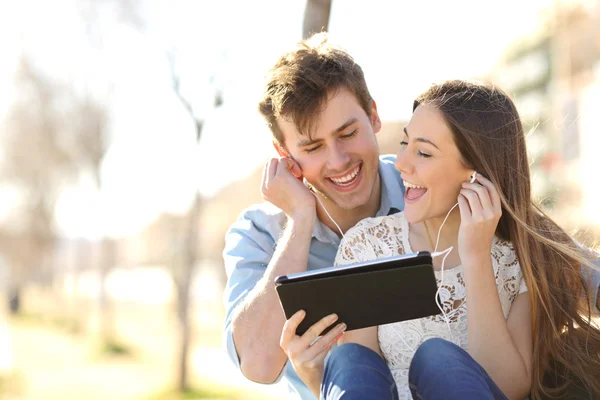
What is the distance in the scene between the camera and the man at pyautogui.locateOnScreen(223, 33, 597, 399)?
11.3 ft

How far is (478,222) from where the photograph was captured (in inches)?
115

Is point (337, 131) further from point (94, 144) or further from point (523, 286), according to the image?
point (94, 144)

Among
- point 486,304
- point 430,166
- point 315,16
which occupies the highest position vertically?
point 315,16

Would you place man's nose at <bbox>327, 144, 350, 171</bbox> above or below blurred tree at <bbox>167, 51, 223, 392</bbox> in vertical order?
above

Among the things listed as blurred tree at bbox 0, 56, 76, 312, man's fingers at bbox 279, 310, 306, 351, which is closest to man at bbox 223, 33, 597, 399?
man's fingers at bbox 279, 310, 306, 351

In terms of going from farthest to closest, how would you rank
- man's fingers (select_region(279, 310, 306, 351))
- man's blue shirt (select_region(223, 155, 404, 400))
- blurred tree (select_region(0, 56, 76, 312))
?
blurred tree (select_region(0, 56, 76, 312)), man's blue shirt (select_region(223, 155, 404, 400)), man's fingers (select_region(279, 310, 306, 351))

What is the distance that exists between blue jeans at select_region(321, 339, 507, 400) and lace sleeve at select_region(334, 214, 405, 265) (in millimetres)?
590

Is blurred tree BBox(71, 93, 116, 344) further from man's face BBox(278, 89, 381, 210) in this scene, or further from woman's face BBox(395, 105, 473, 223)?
woman's face BBox(395, 105, 473, 223)

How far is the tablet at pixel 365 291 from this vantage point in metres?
2.51

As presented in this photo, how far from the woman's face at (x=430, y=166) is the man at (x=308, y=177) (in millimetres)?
442

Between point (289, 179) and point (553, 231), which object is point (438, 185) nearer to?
point (553, 231)

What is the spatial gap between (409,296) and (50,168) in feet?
86.4

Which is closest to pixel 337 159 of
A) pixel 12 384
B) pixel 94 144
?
pixel 12 384

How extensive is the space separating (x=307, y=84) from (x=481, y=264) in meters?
1.16
